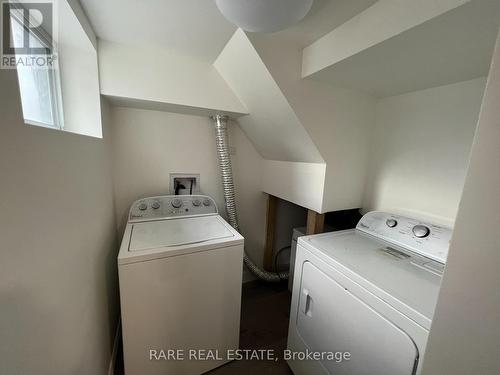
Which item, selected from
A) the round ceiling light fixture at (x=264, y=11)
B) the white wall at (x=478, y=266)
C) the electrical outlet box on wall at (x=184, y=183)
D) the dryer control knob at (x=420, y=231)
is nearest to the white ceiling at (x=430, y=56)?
the round ceiling light fixture at (x=264, y=11)

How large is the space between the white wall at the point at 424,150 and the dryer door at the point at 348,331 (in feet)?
2.93

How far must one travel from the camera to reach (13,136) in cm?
48

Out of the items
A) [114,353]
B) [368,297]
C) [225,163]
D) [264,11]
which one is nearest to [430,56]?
[264,11]

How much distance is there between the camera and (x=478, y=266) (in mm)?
406

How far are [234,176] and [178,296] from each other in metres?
1.22

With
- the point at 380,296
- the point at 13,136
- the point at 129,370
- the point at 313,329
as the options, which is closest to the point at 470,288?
the point at 380,296

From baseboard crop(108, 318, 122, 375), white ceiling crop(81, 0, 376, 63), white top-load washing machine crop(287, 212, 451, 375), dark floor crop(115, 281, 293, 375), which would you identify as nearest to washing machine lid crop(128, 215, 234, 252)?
white top-load washing machine crop(287, 212, 451, 375)

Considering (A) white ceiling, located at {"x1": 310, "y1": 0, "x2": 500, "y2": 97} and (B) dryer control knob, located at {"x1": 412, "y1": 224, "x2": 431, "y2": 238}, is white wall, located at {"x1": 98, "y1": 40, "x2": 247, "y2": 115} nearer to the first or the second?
(A) white ceiling, located at {"x1": 310, "y1": 0, "x2": 500, "y2": 97}

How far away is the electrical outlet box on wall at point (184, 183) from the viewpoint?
71.6 inches

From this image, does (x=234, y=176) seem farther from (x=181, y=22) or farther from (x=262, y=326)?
(x=262, y=326)

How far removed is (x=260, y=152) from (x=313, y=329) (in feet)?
5.22

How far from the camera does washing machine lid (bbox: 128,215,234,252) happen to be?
1.17m

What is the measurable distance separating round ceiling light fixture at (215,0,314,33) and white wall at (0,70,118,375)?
0.69 metres

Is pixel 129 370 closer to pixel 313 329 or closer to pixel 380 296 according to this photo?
pixel 313 329
